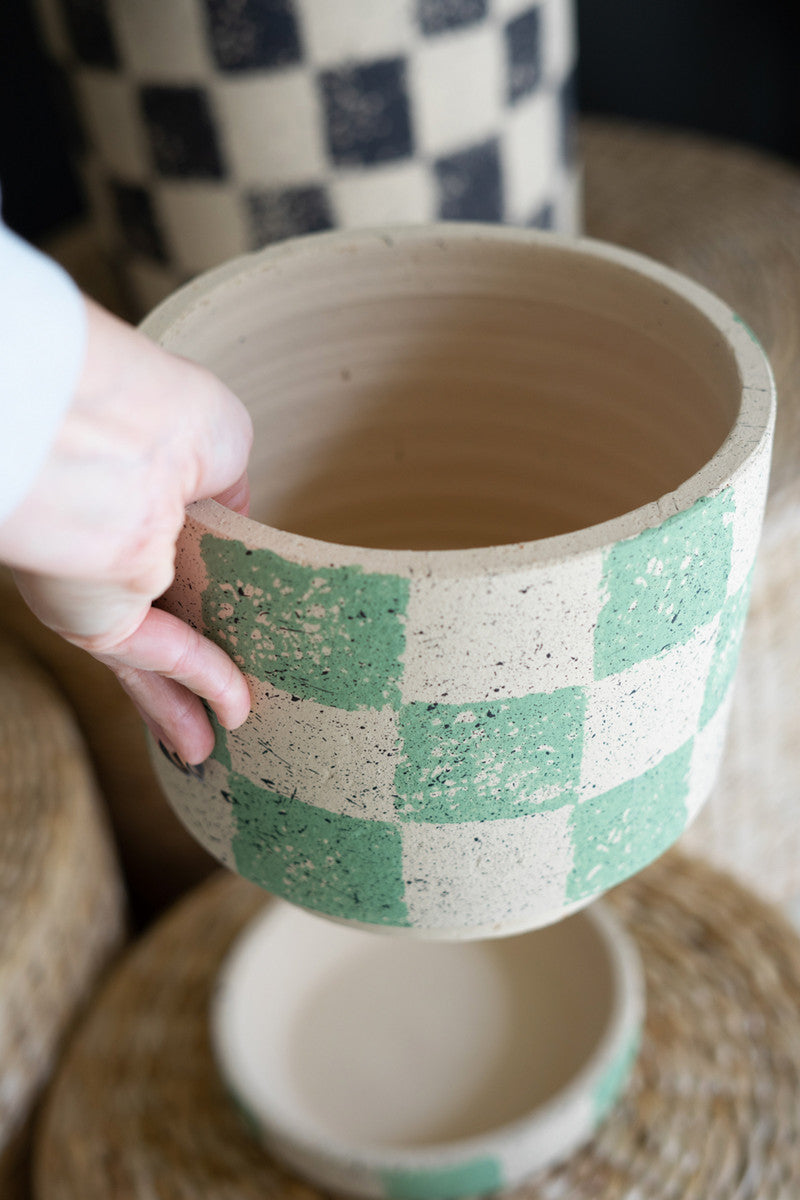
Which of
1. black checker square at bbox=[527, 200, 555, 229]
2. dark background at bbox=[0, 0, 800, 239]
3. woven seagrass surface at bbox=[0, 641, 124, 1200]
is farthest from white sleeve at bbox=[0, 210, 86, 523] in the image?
dark background at bbox=[0, 0, 800, 239]

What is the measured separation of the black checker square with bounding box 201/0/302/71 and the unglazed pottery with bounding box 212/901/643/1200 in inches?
18.4

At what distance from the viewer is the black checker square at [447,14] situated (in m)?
0.59

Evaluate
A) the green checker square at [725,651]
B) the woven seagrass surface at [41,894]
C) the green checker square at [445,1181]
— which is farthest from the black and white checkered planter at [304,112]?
the green checker square at [445,1181]

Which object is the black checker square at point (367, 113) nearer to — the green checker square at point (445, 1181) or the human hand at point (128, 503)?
the human hand at point (128, 503)

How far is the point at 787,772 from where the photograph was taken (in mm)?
769

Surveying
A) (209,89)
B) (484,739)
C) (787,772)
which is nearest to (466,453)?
(484,739)

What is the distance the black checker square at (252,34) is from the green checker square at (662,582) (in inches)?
16.5

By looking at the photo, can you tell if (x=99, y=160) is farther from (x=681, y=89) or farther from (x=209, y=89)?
(x=681, y=89)

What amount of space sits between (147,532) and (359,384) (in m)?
0.19

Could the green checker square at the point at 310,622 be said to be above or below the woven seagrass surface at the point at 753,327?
above

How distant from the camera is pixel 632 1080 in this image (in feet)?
1.92

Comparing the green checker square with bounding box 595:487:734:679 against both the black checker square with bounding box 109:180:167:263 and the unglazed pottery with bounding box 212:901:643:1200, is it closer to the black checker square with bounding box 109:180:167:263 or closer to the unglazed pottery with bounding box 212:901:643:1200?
the unglazed pottery with bounding box 212:901:643:1200

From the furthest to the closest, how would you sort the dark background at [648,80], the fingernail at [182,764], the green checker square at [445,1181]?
1. the dark background at [648,80]
2. the green checker square at [445,1181]
3. the fingernail at [182,764]

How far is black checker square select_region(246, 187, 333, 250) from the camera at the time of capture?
25.4 inches
